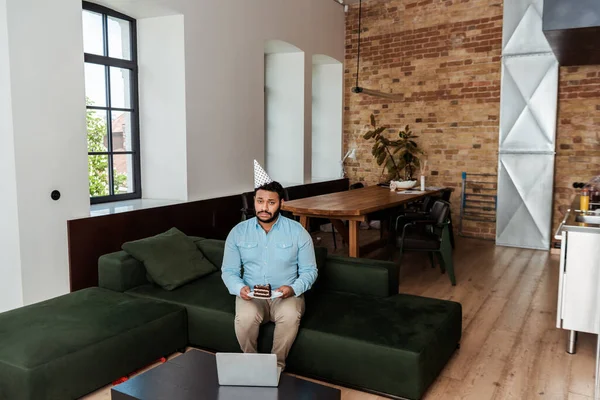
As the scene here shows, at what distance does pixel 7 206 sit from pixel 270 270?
7.74ft

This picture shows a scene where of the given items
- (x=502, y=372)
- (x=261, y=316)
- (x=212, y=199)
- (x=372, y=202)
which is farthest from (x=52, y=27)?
(x=502, y=372)

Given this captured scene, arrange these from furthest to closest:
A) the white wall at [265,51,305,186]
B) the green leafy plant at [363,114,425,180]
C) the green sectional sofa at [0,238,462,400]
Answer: the green leafy plant at [363,114,425,180] < the white wall at [265,51,305,186] < the green sectional sofa at [0,238,462,400]

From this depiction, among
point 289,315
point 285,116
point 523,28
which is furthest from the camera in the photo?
point 285,116

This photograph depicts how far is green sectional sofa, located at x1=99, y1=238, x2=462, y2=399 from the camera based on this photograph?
298 cm

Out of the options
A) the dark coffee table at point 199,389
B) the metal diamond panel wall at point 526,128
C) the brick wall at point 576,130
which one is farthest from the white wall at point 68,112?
the brick wall at point 576,130

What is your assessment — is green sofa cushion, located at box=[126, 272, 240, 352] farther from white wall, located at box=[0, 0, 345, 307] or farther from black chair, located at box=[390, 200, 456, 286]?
black chair, located at box=[390, 200, 456, 286]

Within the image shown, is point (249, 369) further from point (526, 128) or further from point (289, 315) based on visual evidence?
point (526, 128)

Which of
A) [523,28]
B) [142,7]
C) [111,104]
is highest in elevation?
[523,28]

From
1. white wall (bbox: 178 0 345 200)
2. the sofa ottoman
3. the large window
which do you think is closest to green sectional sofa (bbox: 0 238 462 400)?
the sofa ottoman

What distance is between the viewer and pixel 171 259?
4.07 m

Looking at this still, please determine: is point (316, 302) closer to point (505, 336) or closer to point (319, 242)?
point (505, 336)

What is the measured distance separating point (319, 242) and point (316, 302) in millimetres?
4202

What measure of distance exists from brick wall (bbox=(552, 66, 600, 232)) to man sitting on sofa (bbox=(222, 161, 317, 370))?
5.41 m

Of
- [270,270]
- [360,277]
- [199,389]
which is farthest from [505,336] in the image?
[199,389]
